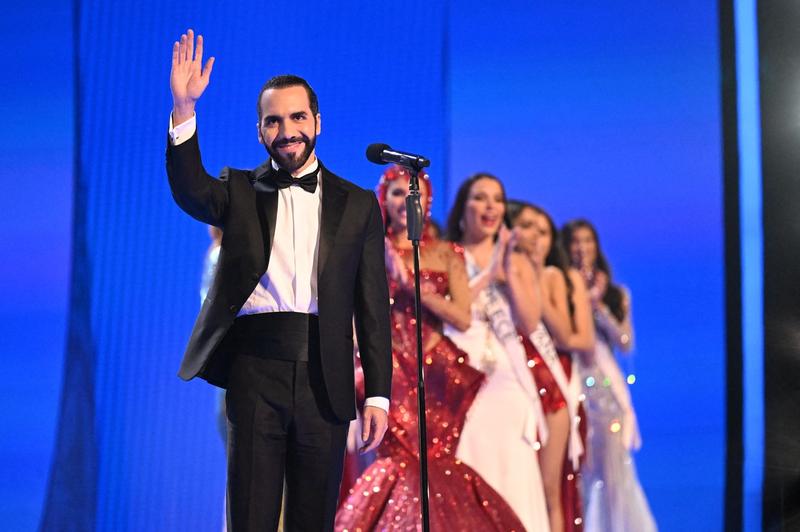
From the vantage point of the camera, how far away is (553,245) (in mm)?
4438

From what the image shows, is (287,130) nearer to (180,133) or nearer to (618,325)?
(180,133)

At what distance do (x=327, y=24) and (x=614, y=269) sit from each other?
5.71ft

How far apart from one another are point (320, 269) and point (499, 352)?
2.13 m

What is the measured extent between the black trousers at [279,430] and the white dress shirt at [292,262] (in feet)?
0.11

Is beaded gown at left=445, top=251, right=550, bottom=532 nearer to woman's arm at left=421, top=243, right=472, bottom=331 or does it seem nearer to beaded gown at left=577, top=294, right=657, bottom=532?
woman's arm at left=421, top=243, right=472, bottom=331

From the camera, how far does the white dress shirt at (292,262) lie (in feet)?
7.30

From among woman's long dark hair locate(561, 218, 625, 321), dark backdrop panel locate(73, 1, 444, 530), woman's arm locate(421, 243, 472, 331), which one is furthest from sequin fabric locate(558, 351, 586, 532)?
dark backdrop panel locate(73, 1, 444, 530)

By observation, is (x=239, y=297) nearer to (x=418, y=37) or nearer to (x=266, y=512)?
(x=266, y=512)

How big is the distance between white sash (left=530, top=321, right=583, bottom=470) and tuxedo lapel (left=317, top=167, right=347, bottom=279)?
2.14 meters

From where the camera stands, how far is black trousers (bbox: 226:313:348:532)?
2.15 meters

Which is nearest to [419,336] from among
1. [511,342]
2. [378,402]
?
[378,402]

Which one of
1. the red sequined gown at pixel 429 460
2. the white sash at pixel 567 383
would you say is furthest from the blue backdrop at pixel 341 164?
the red sequined gown at pixel 429 460

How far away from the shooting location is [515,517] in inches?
154

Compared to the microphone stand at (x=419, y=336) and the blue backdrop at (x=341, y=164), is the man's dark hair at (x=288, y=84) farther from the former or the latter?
the blue backdrop at (x=341, y=164)
